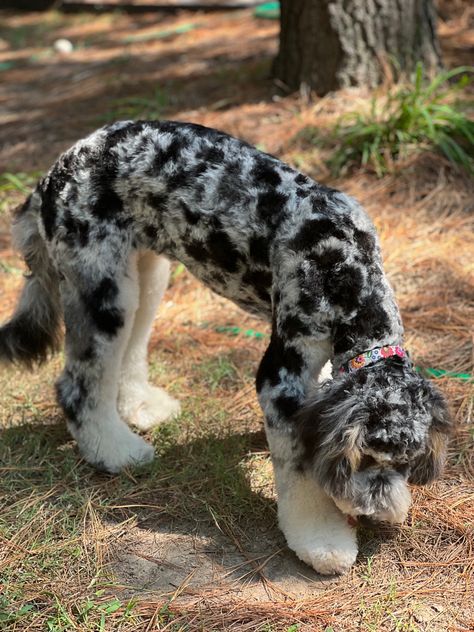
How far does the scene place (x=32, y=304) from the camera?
4.02 m

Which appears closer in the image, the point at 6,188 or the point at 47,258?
the point at 47,258

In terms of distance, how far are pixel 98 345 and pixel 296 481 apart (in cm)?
114

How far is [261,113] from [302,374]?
13.2 ft

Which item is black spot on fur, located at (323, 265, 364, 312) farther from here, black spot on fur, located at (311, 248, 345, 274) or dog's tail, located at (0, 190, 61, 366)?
dog's tail, located at (0, 190, 61, 366)

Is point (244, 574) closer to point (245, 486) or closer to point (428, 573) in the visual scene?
point (245, 486)

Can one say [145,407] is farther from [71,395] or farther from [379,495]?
[379,495]

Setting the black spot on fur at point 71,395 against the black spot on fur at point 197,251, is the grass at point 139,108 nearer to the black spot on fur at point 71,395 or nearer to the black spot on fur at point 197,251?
the black spot on fur at point 197,251

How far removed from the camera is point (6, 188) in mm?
6348

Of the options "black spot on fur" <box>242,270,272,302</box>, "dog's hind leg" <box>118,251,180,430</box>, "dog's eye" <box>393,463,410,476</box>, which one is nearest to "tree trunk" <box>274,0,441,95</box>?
"dog's hind leg" <box>118,251,180,430</box>

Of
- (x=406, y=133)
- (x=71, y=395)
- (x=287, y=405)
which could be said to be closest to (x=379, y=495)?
(x=287, y=405)

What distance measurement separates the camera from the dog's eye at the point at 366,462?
119 inches

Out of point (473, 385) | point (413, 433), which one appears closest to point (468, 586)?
point (413, 433)

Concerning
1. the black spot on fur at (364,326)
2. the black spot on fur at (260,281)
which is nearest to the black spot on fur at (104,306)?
the black spot on fur at (260,281)

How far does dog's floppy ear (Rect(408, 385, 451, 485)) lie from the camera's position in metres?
3.05
